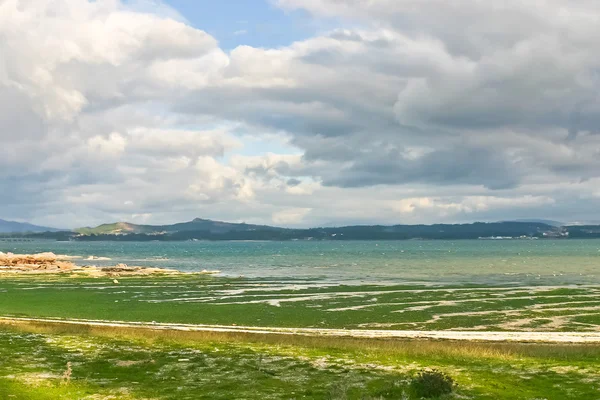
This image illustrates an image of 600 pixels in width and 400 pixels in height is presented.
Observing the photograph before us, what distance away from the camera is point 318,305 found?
77188 millimetres

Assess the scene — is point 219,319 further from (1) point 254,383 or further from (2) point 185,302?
(1) point 254,383

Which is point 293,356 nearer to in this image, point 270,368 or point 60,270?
point 270,368

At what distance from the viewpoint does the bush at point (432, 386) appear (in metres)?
23.8

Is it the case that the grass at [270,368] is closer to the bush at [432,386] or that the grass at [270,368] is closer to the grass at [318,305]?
the bush at [432,386]

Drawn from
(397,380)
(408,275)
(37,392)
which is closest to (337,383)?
(397,380)

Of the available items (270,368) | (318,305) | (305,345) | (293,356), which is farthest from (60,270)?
(270,368)

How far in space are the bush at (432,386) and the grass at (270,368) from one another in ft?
1.38

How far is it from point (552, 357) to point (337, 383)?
1536 cm

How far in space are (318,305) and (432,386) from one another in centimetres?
5375

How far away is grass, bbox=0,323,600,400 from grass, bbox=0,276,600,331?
2038 centimetres

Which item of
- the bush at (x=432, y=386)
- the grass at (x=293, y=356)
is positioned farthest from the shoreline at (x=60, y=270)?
the bush at (x=432, y=386)

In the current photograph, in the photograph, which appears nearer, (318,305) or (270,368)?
(270,368)

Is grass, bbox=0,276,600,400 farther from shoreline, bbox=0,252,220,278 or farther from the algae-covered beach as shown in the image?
shoreline, bbox=0,252,220,278

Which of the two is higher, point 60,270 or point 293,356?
point 293,356
